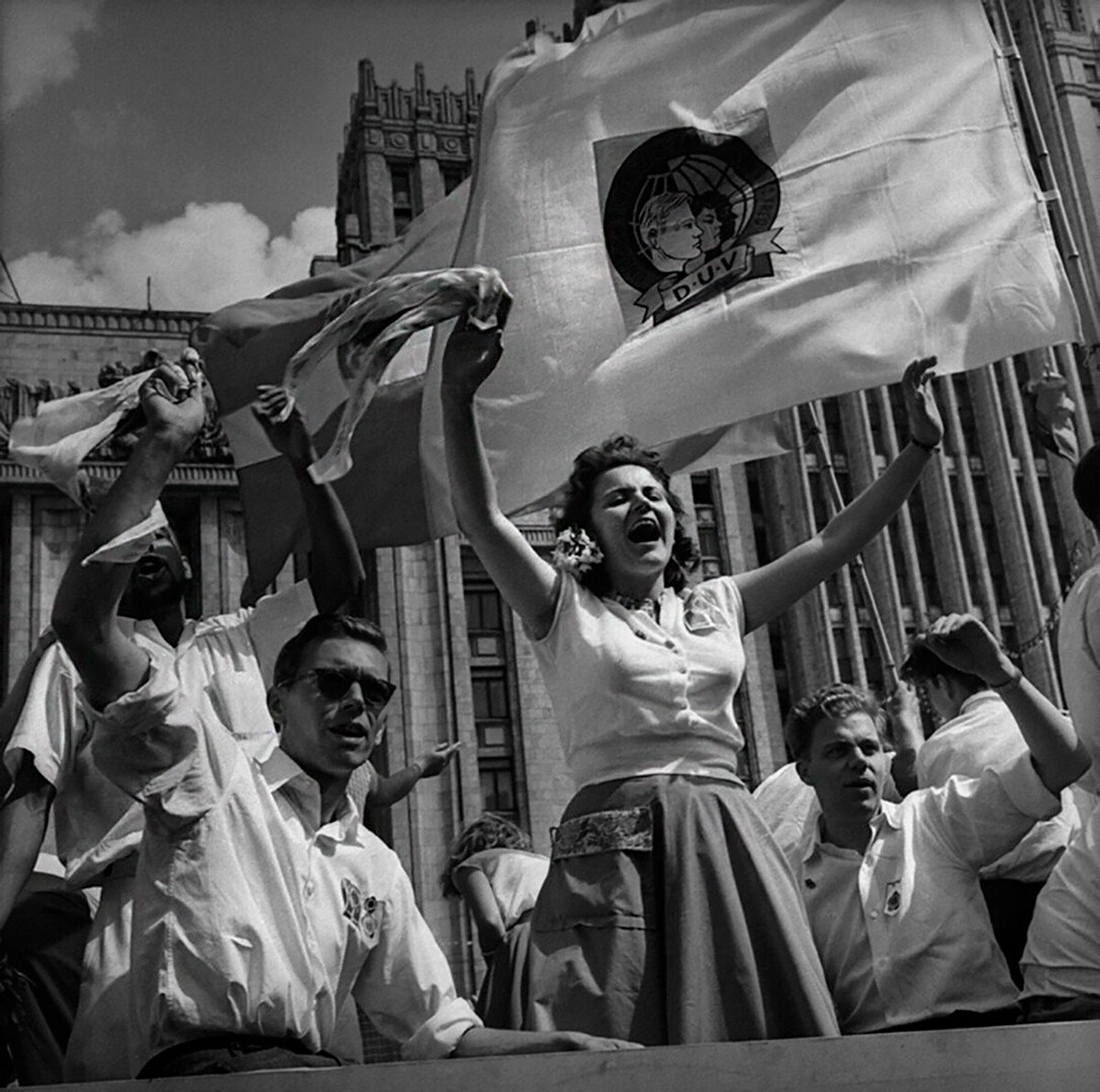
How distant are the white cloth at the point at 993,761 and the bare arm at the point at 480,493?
55.5 inches

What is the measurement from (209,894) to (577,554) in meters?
1.57

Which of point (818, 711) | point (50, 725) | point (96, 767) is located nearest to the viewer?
point (96, 767)

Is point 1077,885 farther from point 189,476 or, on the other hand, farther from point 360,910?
point 189,476

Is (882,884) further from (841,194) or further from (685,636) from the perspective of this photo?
(841,194)

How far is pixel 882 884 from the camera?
4559mm

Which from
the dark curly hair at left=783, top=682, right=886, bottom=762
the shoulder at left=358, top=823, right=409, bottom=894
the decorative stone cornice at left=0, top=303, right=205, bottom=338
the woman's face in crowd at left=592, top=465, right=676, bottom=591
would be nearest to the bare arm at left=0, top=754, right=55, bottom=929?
the shoulder at left=358, top=823, right=409, bottom=894

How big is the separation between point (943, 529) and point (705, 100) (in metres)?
32.8

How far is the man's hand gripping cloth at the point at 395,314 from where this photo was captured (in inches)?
152

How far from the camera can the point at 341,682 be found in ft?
12.4

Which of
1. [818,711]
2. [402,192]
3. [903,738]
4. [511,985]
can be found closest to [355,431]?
[903,738]

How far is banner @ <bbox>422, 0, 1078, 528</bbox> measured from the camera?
6.57 m

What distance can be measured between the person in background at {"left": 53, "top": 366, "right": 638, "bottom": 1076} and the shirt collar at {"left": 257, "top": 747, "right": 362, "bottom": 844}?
0.04m

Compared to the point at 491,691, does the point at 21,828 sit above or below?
below

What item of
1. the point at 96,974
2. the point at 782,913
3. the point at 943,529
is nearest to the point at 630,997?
the point at 782,913
